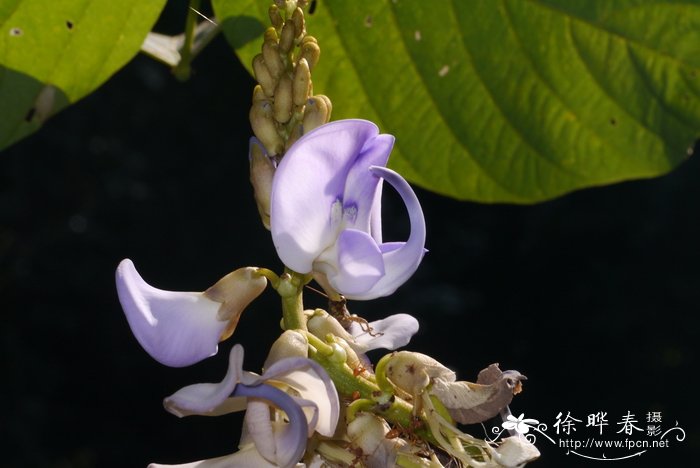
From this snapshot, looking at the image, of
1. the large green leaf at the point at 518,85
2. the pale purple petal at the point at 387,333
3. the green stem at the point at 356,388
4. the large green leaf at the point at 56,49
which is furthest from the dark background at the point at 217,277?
the green stem at the point at 356,388

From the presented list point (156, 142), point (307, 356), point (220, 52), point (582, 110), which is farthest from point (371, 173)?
point (156, 142)

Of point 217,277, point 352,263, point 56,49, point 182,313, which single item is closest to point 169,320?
point 182,313

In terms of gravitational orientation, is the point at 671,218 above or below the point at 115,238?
above

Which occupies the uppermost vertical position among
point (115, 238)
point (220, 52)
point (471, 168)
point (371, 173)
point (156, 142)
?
point (371, 173)

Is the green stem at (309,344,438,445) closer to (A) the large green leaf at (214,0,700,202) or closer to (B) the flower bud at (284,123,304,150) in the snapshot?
(B) the flower bud at (284,123,304,150)

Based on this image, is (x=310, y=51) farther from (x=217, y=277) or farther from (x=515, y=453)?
(x=217, y=277)

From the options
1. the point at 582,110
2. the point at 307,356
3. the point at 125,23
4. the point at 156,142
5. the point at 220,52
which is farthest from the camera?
the point at 156,142

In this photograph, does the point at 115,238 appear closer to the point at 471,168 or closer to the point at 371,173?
the point at 471,168

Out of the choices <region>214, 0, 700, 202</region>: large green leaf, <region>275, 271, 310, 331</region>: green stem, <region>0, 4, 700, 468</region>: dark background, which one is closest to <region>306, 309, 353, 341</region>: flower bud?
<region>275, 271, 310, 331</region>: green stem
